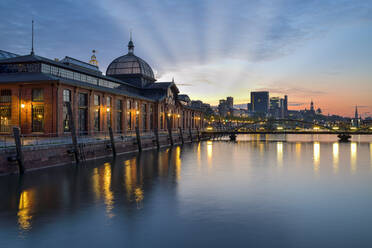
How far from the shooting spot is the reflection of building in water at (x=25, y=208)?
16.2 meters

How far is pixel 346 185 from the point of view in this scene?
2978cm

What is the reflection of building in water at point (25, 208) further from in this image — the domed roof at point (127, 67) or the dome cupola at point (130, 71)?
the domed roof at point (127, 67)

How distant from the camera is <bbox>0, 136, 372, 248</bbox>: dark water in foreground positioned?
1484 centimetres

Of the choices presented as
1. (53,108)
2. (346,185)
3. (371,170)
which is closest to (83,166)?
(53,108)

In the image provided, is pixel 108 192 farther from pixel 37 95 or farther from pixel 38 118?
pixel 37 95

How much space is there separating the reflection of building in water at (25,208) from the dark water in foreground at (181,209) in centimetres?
5

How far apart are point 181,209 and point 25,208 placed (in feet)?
29.8

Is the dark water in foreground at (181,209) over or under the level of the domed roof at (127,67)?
under

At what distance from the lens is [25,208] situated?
19.1 metres

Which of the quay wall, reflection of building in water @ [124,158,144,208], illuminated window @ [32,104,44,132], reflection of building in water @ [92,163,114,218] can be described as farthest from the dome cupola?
reflection of building in water @ [92,163,114,218]

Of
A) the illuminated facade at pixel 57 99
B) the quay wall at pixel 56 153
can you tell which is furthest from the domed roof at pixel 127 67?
the quay wall at pixel 56 153

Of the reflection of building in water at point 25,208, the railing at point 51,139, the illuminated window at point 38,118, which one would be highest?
the illuminated window at point 38,118

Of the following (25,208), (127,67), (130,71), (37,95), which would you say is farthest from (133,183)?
(127,67)

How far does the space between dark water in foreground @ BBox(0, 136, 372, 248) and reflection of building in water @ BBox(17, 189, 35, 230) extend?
48 mm
